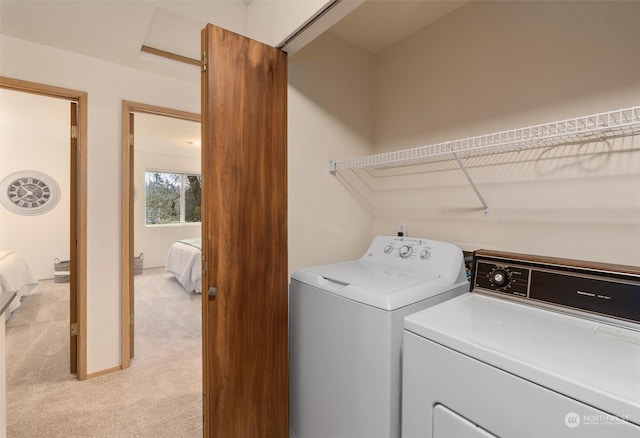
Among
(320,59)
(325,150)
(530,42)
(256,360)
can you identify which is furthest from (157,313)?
(530,42)

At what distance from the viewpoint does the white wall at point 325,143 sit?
173cm

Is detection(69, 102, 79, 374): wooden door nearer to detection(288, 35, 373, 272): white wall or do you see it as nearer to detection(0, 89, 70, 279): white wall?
detection(288, 35, 373, 272): white wall

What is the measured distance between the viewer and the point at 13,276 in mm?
3205

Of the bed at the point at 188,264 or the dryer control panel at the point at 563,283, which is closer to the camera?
the dryer control panel at the point at 563,283

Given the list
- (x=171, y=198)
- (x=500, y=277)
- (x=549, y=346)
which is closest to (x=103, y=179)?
(x=500, y=277)

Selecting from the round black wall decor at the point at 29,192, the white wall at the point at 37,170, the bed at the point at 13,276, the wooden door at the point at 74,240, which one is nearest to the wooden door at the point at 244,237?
the wooden door at the point at 74,240

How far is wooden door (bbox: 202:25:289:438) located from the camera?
1.27 m

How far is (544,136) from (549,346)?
0.75 meters

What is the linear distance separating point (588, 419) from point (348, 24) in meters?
2.08

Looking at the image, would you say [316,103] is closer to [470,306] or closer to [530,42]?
[530,42]

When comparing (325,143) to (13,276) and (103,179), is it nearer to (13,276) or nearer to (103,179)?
(103,179)

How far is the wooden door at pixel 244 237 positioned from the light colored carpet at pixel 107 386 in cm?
61

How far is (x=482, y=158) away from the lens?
160cm

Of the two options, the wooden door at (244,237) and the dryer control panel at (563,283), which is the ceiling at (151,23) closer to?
the wooden door at (244,237)
